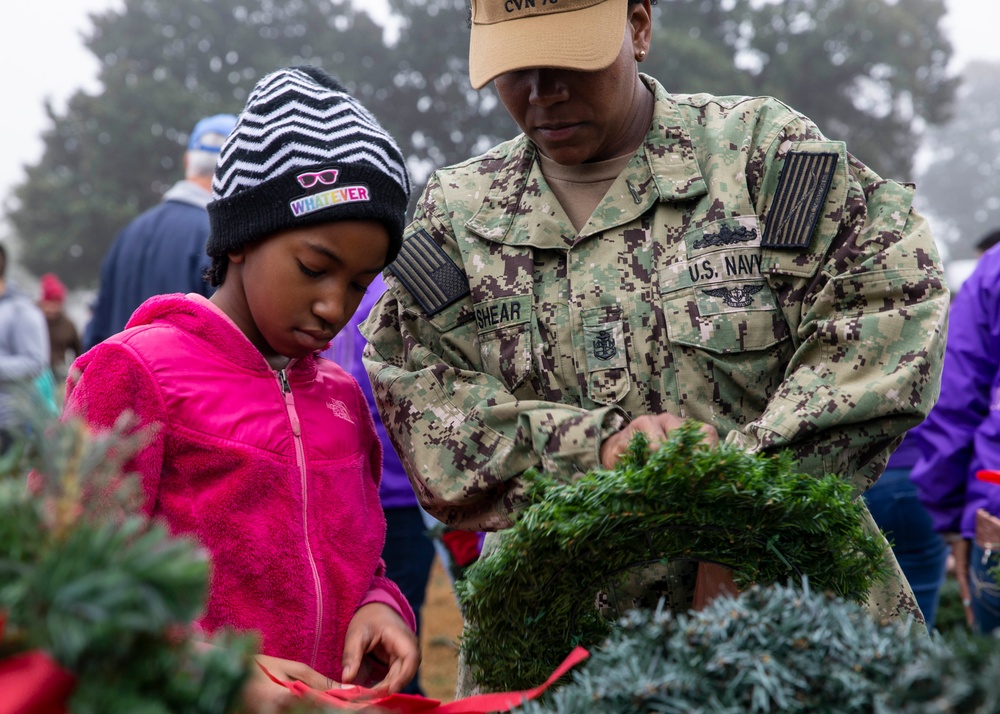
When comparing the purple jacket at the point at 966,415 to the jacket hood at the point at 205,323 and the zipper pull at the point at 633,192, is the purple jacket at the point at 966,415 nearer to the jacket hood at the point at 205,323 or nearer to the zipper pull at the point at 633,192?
the zipper pull at the point at 633,192

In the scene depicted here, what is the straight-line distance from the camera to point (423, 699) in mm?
1465

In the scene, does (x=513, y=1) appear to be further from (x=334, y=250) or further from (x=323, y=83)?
(x=334, y=250)

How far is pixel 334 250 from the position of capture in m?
1.90

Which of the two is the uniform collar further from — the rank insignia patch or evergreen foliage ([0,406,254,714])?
evergreen foliage ([0,406,254,714])

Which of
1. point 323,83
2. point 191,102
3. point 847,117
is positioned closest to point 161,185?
point 191,102

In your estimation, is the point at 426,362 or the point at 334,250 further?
the point at 426,362

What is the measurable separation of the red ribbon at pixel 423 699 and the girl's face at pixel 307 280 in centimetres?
64

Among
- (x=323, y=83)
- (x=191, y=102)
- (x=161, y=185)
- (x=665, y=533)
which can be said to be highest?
(x=323, y=83)

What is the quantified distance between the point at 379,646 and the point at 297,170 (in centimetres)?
91

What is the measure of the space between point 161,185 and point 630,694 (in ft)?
107

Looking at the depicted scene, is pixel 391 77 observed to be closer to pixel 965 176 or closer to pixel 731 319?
pixel 731 319

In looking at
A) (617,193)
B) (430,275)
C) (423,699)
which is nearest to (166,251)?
(430,275)

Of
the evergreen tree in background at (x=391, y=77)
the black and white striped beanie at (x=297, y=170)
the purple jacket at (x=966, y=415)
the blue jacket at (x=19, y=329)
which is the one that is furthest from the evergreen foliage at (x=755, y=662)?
the evergreen tree in background at (x=391, y=77)

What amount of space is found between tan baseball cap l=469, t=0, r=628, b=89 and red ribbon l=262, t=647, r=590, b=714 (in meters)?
1.14
